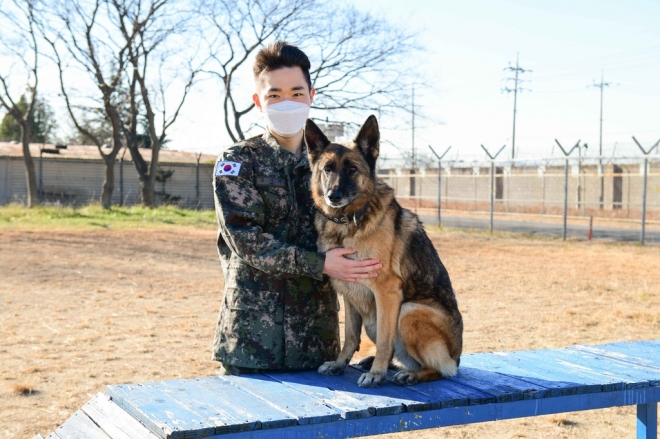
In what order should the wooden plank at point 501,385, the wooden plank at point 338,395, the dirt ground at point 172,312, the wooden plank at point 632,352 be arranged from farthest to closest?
the dirt ground at point 172,312 < the wooden plank at point 632,352 < the wooden plank at point 501,385 < the wooden plank at point 338,395

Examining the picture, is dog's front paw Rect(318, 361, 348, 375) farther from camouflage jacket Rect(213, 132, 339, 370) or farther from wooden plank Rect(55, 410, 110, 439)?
wooden plank Rect(55, 410, 110, 439)

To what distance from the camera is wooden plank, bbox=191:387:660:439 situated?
8.23 ft

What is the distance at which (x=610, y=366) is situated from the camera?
142 inches

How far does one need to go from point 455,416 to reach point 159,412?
1251 millimetres

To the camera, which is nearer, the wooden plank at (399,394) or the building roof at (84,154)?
the wooden plank at (399,394)

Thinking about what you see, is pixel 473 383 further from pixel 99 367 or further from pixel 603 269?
pixel 603 269

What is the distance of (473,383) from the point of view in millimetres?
3141

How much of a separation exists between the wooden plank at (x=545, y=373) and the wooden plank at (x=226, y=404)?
1.37 m

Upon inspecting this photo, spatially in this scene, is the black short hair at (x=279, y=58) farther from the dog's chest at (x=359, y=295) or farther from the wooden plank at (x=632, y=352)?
the wooden plank at (x=632, y=352)

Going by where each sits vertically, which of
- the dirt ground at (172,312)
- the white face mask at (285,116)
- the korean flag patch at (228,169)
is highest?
the white face mask at (285,116)

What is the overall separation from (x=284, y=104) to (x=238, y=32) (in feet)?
84.0

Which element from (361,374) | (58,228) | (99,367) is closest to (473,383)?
(361,374)

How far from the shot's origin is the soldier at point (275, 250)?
301cm


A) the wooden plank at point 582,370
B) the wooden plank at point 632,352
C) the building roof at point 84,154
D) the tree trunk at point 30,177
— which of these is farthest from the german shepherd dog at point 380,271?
the building roof at point 84,154
